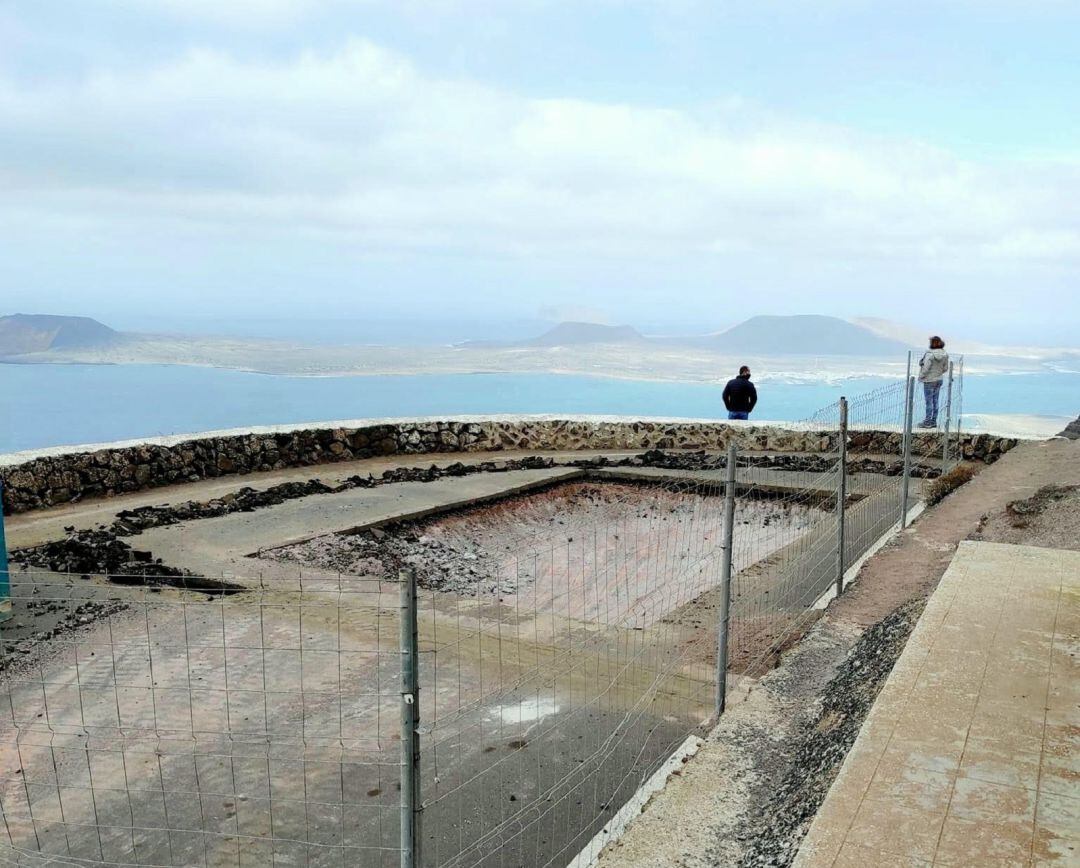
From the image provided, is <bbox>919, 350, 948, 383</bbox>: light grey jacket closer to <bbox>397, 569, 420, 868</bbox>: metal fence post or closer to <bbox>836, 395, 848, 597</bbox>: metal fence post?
<bbox>836, 395, 848, 597</bbox>: metal fence post

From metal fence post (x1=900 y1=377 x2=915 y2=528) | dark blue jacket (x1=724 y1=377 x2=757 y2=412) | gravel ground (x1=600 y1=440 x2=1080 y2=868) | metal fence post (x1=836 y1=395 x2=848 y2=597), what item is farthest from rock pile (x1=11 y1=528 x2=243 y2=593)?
dark blue jacket (x1=724 y1=377 x2=757 y2=412)

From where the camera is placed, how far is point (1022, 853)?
3.41 metres

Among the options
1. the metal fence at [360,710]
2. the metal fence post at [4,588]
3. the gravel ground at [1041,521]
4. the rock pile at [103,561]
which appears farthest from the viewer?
the rock pile at [103,561]

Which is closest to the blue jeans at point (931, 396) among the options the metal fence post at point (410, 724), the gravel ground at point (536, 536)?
the gravel ground at point (536, 536)

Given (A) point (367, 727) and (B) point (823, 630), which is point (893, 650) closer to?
(B) point (823, 630)

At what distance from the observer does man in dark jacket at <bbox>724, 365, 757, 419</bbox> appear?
17375 mm

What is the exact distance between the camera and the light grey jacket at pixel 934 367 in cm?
→ 1535

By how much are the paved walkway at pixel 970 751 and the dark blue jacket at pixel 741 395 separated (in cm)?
1127

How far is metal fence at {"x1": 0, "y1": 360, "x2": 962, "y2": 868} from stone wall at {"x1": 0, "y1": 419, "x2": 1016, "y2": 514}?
3377mm

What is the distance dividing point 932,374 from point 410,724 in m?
14.3

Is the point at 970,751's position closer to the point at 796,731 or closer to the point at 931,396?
the point at 796,731

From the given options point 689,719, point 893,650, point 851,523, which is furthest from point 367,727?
point 851,523

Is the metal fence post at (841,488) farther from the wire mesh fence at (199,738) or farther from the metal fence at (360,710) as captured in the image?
the wire mesh fence at (199,738)

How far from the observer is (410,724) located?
3.00 m
